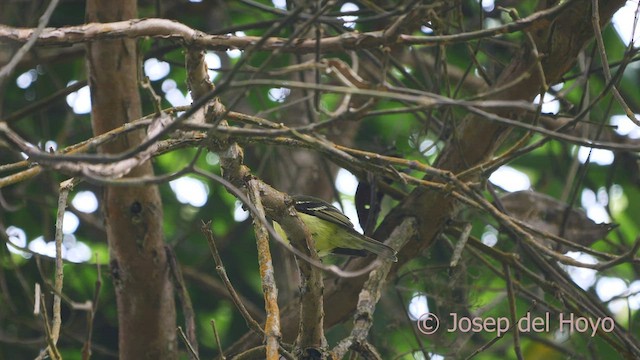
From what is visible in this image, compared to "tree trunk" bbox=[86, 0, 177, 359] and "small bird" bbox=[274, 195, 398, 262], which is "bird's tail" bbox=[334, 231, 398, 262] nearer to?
"small bird" bbox=[274, 195, 398, 262]

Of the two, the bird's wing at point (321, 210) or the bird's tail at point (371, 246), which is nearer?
the bird's tail at point (371, 246)

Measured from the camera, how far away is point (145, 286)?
14.1 feet

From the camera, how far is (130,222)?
420 centimetres

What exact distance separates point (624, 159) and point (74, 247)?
12.8ft

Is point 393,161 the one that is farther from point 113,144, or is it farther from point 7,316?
point 7,316

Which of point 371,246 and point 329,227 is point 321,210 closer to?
point 329,227

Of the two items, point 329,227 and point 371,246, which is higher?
point 329,227

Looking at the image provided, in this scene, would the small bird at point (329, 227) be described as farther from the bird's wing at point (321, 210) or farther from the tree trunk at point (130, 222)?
the tree trunk at point (130, 222)

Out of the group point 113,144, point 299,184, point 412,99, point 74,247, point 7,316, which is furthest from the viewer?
point 299,184

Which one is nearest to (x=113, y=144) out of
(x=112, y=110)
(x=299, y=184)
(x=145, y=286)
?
(x=112, y=110)

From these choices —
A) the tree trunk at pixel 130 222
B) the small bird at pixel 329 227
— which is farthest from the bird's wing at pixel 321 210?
the tree trunk at pixel 130 222

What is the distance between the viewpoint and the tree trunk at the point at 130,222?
4098 millimetres

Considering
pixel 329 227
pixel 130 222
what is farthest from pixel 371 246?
pixel 130 222

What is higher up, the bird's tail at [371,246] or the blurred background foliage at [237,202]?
the blurred background foliage at [237,202]
